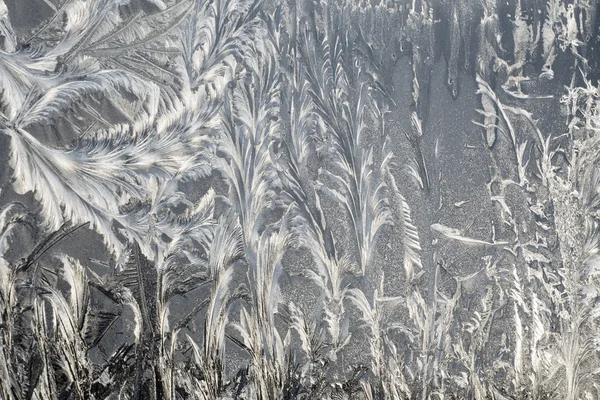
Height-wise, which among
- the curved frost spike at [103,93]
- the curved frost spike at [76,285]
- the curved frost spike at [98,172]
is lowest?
the curved frost spike at [76,285]

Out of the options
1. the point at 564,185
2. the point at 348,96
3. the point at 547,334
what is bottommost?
the point at 547,334

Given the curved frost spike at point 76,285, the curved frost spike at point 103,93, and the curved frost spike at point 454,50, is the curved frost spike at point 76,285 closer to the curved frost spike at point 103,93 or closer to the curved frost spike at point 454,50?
the curved frost spike at point 103,93

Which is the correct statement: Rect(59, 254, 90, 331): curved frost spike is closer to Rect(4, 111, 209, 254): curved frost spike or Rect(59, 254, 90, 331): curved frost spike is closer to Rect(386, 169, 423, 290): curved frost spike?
Rect(4, 111, 209, 254): curved frost spike

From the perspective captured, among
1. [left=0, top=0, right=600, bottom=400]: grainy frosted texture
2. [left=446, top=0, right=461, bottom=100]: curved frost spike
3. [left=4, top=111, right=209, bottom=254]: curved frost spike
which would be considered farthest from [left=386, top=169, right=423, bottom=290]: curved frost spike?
[left=4, top=111, right=209, bottom=254]: curved frost spike

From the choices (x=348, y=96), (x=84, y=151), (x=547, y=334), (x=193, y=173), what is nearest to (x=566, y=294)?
(x=547, y=334)

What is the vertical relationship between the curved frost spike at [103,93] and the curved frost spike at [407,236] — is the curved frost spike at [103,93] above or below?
above

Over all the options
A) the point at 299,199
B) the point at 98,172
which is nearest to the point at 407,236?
the point at 299,199

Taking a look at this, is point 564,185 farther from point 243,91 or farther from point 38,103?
point 38,103

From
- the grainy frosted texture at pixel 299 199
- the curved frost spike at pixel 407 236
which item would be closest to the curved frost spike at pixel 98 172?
the grainy frosted texture at pixel 299 199
